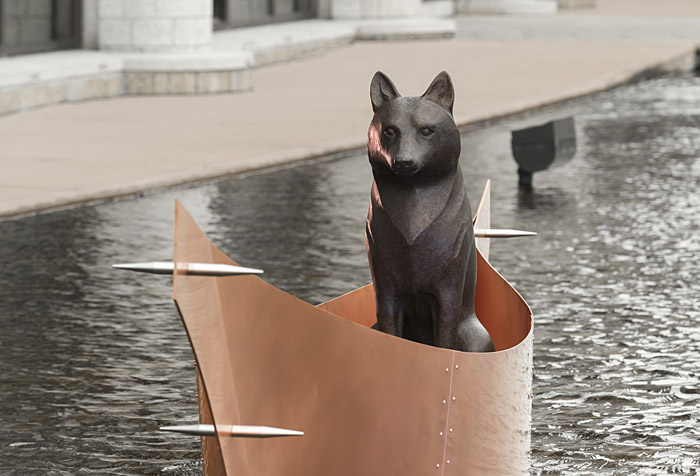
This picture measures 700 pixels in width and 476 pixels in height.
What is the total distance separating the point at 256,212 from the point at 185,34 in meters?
7.58

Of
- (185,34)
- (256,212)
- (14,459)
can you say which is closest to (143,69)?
(185,34)

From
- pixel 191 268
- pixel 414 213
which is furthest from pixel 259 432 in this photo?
pixel 414 213

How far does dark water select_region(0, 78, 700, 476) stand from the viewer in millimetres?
4512

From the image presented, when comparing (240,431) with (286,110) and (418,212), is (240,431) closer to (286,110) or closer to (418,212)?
(418,212)

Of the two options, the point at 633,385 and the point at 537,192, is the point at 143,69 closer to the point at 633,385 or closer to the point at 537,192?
the point at 537,192

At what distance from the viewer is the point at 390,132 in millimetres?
3594

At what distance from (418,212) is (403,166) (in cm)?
16

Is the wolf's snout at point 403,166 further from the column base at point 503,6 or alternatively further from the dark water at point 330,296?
the column base at point 503,6

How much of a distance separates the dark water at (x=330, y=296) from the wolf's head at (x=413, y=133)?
121cm

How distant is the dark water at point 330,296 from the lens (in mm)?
4512

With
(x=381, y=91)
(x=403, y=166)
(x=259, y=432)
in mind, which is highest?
(x=381, y=91)

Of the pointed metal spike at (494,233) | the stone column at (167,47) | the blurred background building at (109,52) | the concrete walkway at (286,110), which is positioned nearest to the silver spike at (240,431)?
the pointed metal spike at (494,233)

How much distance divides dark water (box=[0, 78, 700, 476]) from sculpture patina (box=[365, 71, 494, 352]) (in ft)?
2.96

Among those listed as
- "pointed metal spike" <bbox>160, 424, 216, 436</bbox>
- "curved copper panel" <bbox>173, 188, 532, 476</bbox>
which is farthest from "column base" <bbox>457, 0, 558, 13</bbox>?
"pointed metal spike" <bbox>160, 424, 216, 436</bbox>
